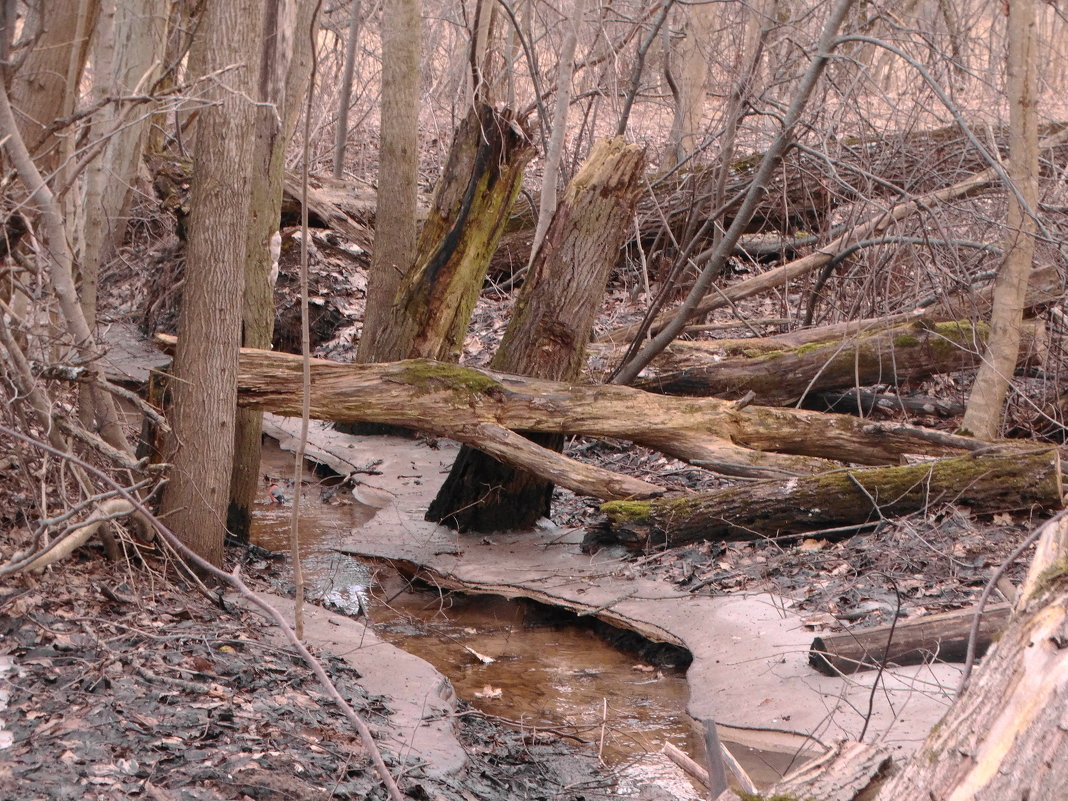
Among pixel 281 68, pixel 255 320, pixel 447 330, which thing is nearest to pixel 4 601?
pixel 255 320

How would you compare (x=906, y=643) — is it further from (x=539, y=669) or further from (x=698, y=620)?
(x=539, y=669)

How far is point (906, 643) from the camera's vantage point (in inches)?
193

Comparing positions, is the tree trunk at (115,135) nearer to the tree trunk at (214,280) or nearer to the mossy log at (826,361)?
the tree trunk at (214,280)

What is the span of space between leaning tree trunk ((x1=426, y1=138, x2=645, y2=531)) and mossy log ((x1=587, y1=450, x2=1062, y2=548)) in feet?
3.71

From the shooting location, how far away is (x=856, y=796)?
109 inches

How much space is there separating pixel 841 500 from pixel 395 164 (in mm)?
5570

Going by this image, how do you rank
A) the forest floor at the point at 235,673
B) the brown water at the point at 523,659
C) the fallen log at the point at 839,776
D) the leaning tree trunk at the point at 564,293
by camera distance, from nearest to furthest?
the fallen log at the point at 839,776
the forest floor at the point at 235,673
the brown water at the point at 523,659
the leaning tree trunk at the point at 564,293

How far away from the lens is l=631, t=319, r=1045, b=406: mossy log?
27.0 feet

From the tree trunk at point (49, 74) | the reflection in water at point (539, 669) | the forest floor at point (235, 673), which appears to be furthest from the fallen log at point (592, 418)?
the tree trunk at point (49, 74)

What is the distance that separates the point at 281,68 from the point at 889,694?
16.0 ft

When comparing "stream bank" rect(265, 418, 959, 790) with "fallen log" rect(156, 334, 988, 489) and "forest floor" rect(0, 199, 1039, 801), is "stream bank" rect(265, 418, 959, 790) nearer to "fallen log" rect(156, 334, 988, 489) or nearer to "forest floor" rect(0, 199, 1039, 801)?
"forest floor" rect(0, 199, 1039, 801)

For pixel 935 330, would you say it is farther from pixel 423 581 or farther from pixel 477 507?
pixel 423 581

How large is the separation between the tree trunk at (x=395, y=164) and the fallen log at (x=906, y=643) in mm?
5802

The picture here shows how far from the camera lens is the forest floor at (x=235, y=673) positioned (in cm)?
326
